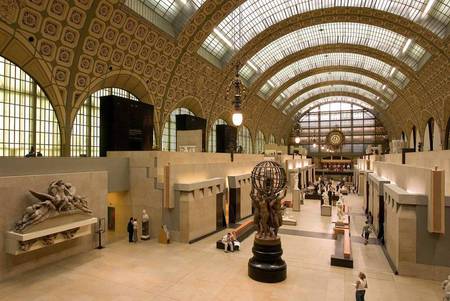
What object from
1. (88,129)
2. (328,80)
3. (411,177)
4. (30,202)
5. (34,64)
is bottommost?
(30,202)

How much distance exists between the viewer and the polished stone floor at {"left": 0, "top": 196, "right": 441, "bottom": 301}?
787cm

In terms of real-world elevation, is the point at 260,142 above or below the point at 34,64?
below

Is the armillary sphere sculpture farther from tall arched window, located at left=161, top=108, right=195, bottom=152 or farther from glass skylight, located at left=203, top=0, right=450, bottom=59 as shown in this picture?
glass skylight, located at left=203, top=0, right=450, bottom=59

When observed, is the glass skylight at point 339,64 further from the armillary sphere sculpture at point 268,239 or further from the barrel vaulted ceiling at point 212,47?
the armillary sphere sculpture at point 268,239

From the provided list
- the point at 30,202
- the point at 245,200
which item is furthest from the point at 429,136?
the point at 30,202

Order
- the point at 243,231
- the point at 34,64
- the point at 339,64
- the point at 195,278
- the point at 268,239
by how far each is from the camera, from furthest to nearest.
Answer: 1. the point at 339,64
2. the point at 243,231
3. the point at 34,64
4. the point at 268,239
5. the point at 195,278

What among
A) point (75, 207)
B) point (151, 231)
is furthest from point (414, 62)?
point (75, 207)

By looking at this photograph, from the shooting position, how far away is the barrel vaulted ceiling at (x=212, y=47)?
1284cm

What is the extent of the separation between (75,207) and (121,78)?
30.2 feet

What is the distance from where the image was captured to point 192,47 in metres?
20.2

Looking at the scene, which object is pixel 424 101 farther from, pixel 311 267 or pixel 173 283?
pixel 173 283

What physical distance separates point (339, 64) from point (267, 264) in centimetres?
3404

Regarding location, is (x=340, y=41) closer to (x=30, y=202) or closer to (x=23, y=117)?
(x=23, y=117)

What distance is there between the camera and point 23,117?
12680 mm
